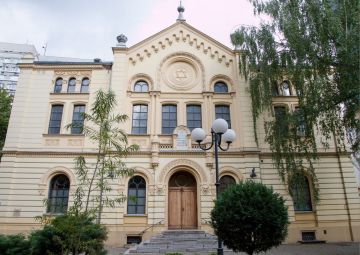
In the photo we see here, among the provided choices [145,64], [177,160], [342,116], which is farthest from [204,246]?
[145,64]

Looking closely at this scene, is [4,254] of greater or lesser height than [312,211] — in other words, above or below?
below

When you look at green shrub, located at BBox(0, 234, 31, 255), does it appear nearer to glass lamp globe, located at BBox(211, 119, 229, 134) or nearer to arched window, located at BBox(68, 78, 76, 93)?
glass lamp globe, located at BBox(211, 119, 229, 134)

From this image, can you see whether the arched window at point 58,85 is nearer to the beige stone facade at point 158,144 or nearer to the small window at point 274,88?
the beige stone facade at point 158,144

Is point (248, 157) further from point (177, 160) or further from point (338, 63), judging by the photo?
point (338, 63)

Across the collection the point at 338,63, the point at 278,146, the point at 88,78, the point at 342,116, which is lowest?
the point at 278,146

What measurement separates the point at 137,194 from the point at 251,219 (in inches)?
415

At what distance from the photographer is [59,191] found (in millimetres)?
18797

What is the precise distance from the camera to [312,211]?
18.8 meters

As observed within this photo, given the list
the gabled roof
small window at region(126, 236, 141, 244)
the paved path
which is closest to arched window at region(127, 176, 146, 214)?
small window at region(126, 236, 141, 244)

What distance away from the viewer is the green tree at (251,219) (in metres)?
9.24

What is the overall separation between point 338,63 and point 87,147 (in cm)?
1463

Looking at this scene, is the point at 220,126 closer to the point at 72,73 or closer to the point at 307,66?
the point at 307,66

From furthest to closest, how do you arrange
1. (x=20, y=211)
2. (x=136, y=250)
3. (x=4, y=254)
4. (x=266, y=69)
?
(x=20, y=211) → (x=266, y=69) → (x=136, y=250) → (x=4, y=254)

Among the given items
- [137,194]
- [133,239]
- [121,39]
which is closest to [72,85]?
[121,39]
